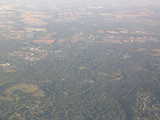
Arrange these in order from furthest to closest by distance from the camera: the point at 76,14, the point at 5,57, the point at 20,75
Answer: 1. the point at 76,14
2. the point at 5,57
3. the point at 20,75

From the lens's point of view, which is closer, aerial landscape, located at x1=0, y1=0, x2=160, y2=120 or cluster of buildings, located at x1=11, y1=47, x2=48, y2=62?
aerial landscape, located at x1=0, y1=0, x2=160, y2=120

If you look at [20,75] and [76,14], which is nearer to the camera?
[20,75]

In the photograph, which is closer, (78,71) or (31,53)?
(78,71)

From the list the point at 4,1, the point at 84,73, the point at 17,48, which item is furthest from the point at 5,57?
the point at 4,1

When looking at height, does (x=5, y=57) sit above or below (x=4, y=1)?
below

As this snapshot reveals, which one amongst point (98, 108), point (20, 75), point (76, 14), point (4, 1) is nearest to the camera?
point (98, 108)

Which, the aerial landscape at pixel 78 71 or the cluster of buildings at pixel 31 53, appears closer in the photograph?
the aerial landscape at pixel 78 71

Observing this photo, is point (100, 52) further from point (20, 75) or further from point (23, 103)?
point (23, 103)

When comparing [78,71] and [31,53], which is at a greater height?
[31,53]
